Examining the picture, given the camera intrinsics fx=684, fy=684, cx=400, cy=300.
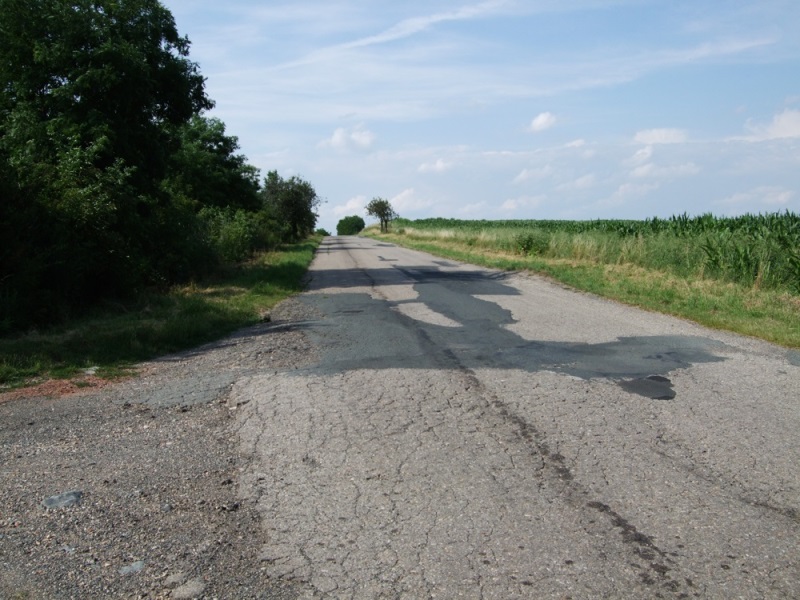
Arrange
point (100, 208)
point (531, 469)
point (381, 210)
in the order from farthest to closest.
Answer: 1. point (381, 210)
2. point (100, 208)
3. point (531, 469)

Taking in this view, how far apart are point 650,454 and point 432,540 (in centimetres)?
214

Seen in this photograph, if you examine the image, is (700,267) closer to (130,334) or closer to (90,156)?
(130,334)

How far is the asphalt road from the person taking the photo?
11.7 ft

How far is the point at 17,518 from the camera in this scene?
171 inches

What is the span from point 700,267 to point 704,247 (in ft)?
3.69

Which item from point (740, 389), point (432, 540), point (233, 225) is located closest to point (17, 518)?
point (432, 540)

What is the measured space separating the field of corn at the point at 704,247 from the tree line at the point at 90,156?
14.1 m

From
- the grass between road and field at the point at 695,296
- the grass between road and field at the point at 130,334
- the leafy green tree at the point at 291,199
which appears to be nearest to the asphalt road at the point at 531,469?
the grass between road and field at the point at 695,296

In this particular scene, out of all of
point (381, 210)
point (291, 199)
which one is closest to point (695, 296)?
point (291, 199)

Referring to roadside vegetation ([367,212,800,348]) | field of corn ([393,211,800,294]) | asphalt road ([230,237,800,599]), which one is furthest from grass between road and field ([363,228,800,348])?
asphalt road ([230,237,800,599])

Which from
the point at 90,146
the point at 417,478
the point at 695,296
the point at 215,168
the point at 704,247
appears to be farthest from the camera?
the point at 215,168

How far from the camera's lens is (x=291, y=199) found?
63.4 m

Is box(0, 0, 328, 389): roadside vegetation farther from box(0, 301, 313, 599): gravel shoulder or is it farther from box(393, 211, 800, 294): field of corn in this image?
box(393, 211, 800, 294): field of corn

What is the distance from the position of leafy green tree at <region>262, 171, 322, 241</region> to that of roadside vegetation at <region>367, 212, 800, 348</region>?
36.3m
